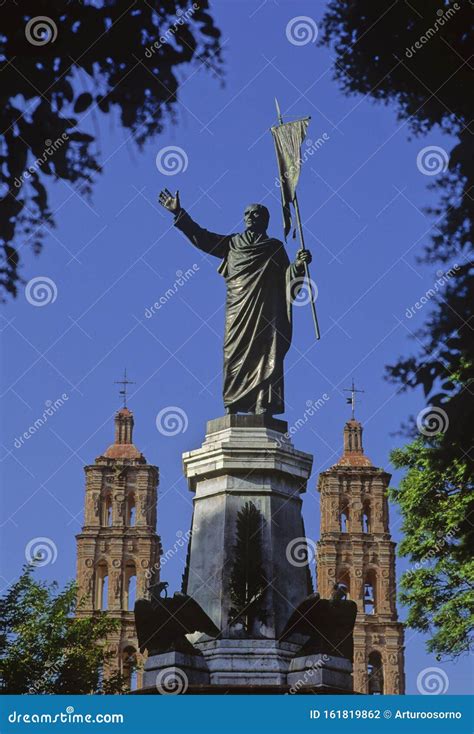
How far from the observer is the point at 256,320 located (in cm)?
1204

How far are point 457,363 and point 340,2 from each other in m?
3.13

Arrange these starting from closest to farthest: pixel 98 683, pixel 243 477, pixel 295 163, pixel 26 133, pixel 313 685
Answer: pixel 26 133 < pixel 313 685 < pixel 243 477 < pixel 295 163 < pixel 98 683

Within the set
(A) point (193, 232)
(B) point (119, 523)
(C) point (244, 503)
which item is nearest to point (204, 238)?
(A) point (193, 232)

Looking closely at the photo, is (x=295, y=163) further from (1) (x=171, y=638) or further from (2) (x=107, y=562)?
(2) (x=107, y=562)

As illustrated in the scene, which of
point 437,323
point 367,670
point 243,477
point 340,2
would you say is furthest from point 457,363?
point 367,670

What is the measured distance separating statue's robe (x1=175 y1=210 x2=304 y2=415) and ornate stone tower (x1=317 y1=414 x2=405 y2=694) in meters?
53.8

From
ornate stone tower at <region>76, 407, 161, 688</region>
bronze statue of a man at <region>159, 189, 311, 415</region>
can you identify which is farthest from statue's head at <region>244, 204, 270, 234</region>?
ornate stone tower at <region>76, 407, 161, 688</region>

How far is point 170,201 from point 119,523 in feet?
184

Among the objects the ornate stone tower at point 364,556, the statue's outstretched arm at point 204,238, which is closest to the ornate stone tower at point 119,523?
the ornate stone tower at point 364,556

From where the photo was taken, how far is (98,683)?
26891mm

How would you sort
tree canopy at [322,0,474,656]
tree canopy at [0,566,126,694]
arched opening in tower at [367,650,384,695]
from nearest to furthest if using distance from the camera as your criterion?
tree canopy at [322,0,474,656] < tree canopy at [0,566,126,694] < arched opening in tower at [367,650,384,695]

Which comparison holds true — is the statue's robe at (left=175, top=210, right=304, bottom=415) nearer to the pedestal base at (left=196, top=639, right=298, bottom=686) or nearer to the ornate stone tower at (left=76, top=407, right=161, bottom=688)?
the pedestal base at (left=196, top=639, right=298, bottom=686)

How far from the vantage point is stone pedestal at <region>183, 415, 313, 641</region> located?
36.3ft

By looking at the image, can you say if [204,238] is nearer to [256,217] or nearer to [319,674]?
[256,217]
